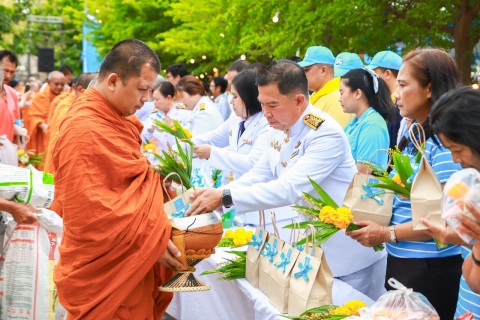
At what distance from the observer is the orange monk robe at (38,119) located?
11.5m

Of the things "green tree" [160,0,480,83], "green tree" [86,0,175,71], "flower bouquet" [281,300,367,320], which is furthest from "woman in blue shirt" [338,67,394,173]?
"green tree" [86,0,175,71]

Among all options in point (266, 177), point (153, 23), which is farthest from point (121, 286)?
point (153, 23)

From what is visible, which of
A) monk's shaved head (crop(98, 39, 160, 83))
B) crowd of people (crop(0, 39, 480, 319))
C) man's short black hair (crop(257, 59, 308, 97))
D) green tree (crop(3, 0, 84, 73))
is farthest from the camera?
green tree (crop(3, 0, 84, 73))

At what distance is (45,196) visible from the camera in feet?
15.6

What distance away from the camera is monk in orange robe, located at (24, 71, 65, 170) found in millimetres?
11469

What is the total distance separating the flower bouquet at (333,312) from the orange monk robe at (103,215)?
843mm

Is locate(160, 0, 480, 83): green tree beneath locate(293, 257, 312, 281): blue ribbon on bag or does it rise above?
above

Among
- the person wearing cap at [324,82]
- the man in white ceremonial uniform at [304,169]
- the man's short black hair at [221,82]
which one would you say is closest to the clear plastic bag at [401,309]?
the man in white ceremonial uniform at [304,169]

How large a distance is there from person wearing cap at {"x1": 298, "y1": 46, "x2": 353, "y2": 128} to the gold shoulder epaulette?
2198 millimetres

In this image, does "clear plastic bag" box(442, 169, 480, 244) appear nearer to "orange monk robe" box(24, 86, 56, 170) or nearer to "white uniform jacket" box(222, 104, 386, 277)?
"white uniform jacket" box(222, 104, 386, 277)

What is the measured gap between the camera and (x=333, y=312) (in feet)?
10.5


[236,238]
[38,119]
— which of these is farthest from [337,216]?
[38,119]

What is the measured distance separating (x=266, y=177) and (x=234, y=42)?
10.8 m

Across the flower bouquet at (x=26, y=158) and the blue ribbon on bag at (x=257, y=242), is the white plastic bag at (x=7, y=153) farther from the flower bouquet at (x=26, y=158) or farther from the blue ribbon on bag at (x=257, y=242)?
the blue ribbon on bag at (x=257, y=242)
